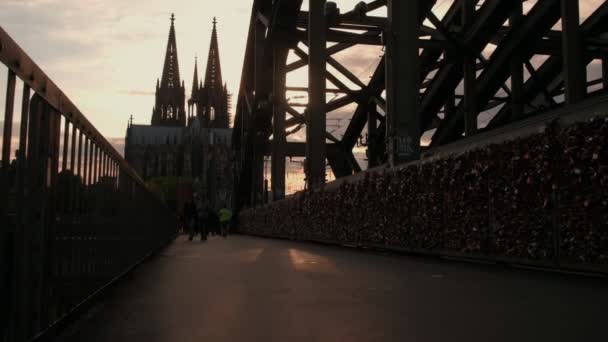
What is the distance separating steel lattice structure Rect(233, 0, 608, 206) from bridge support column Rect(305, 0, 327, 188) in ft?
0.11

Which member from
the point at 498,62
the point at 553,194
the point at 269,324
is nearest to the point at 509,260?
the point at 553,194

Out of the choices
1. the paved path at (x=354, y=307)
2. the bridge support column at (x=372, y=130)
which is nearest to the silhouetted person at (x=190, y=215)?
the bridge support column at (x=372, y=130)

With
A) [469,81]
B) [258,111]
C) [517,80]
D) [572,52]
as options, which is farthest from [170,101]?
[572,52]

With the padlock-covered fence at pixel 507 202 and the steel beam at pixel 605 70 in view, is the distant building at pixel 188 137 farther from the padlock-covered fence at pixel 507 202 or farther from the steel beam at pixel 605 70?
the padlock-covered fence at pixel 507 202

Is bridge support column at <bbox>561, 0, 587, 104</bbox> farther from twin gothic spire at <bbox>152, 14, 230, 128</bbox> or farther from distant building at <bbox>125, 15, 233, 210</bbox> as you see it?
twin gothic spire at <bbox>152, 14, 230, 128</bbox>

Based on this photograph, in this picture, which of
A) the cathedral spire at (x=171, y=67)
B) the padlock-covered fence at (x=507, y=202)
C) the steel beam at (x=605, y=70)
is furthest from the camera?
the cathedral spire at (x=171, y=67)

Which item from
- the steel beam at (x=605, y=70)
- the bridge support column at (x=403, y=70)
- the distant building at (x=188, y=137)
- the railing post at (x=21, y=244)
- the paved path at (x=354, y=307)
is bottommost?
the paved path at (x=354, y=307)

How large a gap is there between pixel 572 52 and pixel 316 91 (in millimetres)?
8841

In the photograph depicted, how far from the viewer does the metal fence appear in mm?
3004

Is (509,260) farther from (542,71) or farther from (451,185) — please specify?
(542,71)

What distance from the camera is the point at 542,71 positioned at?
83.5 feet

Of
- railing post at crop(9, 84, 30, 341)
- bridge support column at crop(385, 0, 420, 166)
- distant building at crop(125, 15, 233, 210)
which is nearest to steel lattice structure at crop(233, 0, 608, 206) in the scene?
bridge support column at crop(385, 0, 420, 166)

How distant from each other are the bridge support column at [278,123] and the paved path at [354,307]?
22.3 metres

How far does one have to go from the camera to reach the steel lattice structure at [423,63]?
15844 mm
